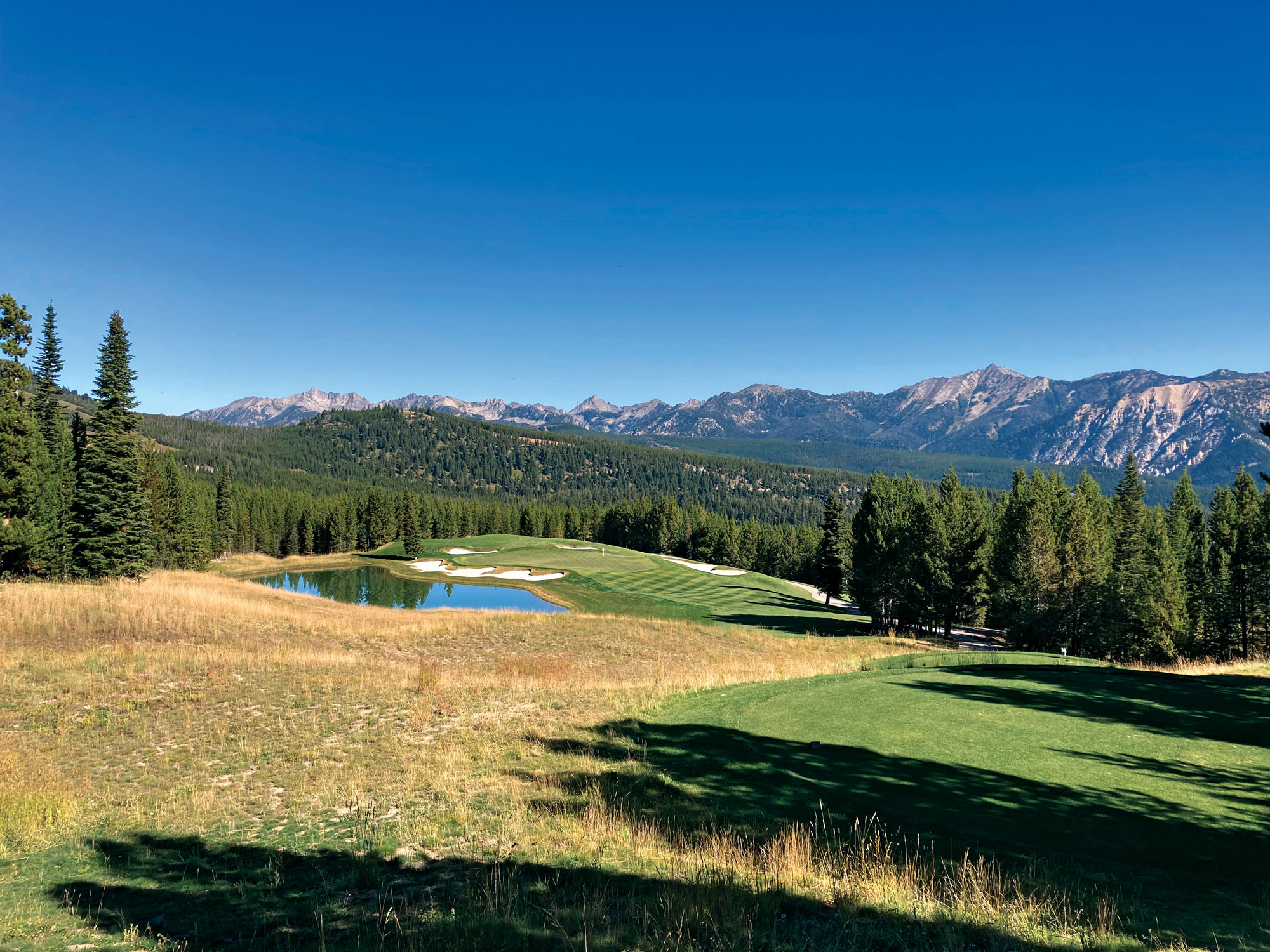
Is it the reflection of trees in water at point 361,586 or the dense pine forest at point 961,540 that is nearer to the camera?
the dense pine forest at point 961,540

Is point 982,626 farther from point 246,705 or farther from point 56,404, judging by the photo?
point 56,404

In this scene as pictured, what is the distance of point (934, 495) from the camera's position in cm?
5188

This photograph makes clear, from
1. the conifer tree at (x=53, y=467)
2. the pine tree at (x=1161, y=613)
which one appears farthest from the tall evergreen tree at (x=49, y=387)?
the pine tree at (x=1161, y=613)

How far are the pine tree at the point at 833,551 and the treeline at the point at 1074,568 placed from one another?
47.9 feet

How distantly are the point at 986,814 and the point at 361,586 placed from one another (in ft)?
295

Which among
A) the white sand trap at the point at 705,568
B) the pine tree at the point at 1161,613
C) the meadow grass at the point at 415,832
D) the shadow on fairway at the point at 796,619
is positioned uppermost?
the meadow grass at the point at 415,832

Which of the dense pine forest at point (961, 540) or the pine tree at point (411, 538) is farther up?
the dense pine forest at point (961, 540)

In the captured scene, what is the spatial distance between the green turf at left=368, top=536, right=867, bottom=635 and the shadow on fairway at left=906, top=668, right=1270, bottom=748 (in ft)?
108

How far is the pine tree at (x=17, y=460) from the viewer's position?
110 ft

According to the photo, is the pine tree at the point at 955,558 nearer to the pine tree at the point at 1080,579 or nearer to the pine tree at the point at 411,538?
the pine tree at the point at 1080,579

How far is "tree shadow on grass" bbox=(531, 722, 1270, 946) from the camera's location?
21.2 ft

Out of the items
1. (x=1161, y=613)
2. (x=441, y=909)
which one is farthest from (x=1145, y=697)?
(x=1161, y=613)

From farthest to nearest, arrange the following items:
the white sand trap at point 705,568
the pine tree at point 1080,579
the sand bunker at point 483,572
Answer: the white sand trap at point 705,568 → the sand bunker at point 483,572 → the pine tree at point 1080,579

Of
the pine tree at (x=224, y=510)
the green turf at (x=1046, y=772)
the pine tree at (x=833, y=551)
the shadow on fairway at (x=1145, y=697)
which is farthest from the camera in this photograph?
the pine tree at (x=224, y=510)
